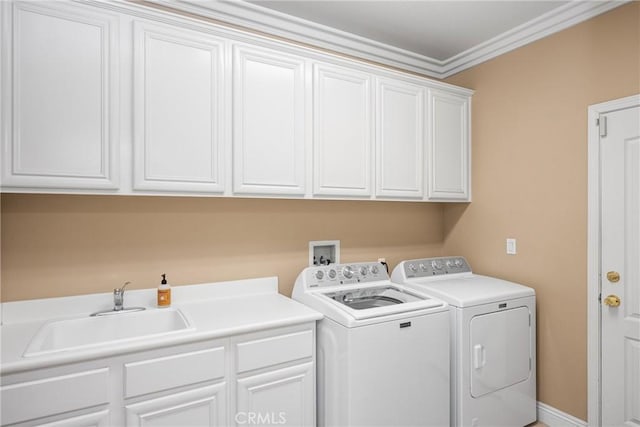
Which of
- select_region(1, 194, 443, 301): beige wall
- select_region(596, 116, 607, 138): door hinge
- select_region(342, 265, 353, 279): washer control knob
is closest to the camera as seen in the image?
select_region(1, 194, 443, 301): beige wall

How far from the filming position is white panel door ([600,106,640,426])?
80.0 inches

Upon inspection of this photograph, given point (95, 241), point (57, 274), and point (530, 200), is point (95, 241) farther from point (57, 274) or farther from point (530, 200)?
point (530, 200)

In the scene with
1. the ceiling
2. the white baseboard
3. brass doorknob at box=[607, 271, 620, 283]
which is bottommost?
the white baseboard

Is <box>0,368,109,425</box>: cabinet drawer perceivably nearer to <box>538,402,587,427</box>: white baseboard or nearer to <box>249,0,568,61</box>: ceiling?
<box>249,0,568,61</box>: ceiling

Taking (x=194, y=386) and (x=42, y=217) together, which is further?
(x=42, y=217)

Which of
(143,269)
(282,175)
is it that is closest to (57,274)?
(143,269)

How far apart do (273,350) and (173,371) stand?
1.52 feet

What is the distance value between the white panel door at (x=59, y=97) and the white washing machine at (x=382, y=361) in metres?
1.33

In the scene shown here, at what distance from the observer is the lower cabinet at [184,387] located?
137 cm

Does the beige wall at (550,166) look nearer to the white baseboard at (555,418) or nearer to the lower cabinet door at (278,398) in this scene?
the white baseboard at (555,418)

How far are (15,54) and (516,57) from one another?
9.70ft

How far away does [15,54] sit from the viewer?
1.53 metres

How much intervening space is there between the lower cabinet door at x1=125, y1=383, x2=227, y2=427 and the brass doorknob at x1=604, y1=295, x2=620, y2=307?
86.4 inches

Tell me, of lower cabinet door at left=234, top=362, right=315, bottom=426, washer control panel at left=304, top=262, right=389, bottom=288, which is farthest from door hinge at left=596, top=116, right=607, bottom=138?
lower cabinet door at left=234, top=362, right=315, bottom=426
